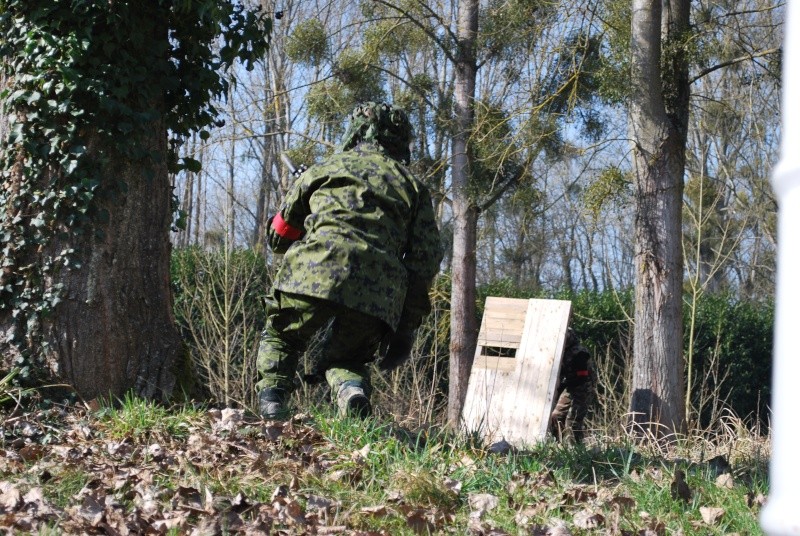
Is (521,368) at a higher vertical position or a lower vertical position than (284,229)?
lower

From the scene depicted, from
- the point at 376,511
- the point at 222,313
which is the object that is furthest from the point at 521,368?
the point at 376,511

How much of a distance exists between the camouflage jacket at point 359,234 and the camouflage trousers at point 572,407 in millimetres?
4329

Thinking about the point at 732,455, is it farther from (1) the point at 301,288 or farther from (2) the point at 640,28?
(2) the point at 640,28

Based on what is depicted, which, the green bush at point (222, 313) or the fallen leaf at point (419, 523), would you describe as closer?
the fallen leaf at point (419, 523)

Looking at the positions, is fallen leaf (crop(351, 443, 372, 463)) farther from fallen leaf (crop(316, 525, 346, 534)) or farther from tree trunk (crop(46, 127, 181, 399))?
tree trunk (crop(46, 127, 181, 399))

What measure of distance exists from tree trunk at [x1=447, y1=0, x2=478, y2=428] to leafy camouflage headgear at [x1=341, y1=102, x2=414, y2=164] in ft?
17.2

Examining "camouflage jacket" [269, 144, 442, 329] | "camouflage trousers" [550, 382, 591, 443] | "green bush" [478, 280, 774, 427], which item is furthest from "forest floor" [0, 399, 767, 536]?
"green bush" [478, 280, 774, 427]

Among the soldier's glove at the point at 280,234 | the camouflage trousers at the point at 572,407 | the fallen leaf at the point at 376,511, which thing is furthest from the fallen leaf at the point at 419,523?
the camouflage trousers at the point at 572,407

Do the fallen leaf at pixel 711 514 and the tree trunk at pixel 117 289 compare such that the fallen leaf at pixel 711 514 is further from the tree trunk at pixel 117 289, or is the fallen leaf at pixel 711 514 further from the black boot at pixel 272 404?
the tree trunk at pixel 117 289

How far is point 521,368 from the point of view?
9.12 meters

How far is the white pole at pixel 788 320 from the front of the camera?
897mm

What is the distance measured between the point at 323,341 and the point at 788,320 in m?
3.89

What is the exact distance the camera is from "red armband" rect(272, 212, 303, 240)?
4832 millimetres

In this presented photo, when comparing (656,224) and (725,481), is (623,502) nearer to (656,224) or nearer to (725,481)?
(725,481)
